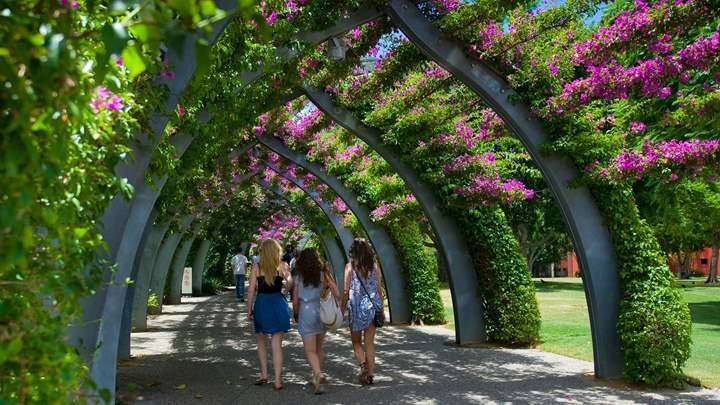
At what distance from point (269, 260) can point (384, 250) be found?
26.1ft

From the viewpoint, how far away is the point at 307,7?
6715 mm

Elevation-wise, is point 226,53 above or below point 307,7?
below

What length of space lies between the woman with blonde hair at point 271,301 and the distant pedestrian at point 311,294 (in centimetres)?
16

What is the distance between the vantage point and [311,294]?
7.28 metres

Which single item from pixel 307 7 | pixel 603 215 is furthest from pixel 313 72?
pixel 603 215

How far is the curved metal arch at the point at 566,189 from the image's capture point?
7.43m

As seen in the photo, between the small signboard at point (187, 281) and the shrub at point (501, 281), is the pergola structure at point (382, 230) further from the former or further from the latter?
the small signboard at point (187, 281)

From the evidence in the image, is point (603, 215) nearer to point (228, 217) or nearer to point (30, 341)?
point (30, 341)

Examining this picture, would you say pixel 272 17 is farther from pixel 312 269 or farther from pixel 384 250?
pixel 384 250

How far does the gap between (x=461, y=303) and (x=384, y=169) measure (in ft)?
11.9

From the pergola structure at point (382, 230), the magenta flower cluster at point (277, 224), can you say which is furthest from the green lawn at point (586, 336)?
the magenta flower cluster at point (277, 224)

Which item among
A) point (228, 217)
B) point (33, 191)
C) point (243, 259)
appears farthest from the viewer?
point (228, 217)

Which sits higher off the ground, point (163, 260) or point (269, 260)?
point (163, 260)

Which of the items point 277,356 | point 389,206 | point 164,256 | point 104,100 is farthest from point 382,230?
point 104,100
